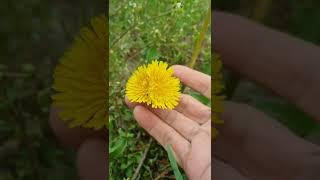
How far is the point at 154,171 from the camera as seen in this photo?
52 cm

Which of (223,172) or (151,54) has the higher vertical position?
(151,54)

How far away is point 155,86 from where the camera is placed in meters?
0.51

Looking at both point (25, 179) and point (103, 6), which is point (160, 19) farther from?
point (25, 179)

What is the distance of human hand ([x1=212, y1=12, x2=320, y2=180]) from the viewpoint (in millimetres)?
498

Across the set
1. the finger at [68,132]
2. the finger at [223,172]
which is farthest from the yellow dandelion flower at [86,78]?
the finger at [223,172]

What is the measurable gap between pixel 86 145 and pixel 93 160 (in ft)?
0.05

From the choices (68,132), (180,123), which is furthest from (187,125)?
(68,132)

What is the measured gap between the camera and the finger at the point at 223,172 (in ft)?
1.70

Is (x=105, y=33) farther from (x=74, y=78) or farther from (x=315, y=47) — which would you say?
(x=315, y=47)

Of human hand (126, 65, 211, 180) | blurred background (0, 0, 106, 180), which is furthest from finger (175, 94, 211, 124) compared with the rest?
blurred background (0, 0, 106, 180)

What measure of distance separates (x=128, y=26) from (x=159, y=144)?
0.11m

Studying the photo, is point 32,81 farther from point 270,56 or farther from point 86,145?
point 270,56

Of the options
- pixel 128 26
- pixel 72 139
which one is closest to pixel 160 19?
pixel 128 26

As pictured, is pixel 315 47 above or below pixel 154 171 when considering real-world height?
above
